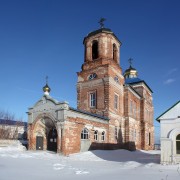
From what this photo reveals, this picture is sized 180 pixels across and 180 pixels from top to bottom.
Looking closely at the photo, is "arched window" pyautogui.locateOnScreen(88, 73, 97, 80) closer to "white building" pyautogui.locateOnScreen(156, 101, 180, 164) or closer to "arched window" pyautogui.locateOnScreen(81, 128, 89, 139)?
"arched window" pyautogui.locateOnScreen(81, 128, 89, 139)

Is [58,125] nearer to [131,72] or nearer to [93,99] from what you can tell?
[93,99]

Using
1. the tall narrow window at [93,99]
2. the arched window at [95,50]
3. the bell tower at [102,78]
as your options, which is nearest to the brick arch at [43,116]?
the bell tower at [102,78]

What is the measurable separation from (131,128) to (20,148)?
44.4 feet

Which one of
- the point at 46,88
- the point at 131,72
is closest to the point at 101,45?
the point at 46,88

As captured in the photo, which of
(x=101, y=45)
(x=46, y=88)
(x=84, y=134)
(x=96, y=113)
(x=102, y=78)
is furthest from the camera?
(x=101, y=45)

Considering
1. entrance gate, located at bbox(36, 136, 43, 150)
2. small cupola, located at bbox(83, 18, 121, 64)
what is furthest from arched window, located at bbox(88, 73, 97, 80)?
entrance gate, located at bbox(36, 136, 43, 150)

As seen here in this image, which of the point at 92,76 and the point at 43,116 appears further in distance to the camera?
the point at 92,76

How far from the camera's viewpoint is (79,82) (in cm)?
2761

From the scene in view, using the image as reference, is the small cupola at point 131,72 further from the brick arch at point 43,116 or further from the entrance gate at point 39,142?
the entrance gate at point 39,142

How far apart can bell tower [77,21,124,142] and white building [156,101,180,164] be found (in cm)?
1043

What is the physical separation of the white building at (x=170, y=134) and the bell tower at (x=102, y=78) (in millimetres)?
10432

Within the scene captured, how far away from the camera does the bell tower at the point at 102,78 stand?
25.2m

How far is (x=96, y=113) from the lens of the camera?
83.2 ft

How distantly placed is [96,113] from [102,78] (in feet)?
12.7
